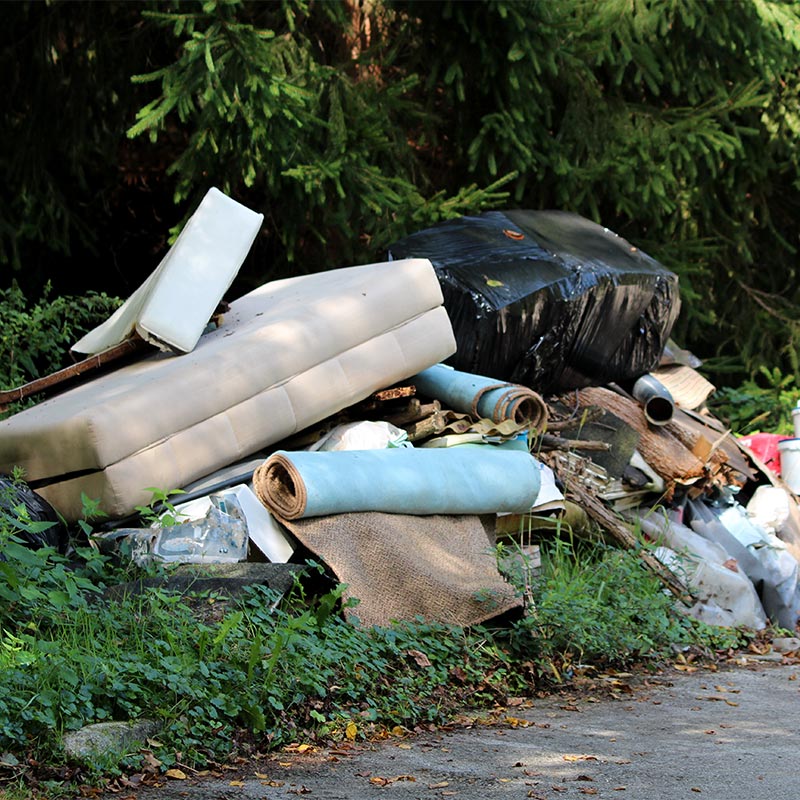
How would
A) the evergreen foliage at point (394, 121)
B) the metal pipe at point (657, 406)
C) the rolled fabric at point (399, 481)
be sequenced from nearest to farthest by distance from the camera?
the rolled fabric at point (399, 481) → the metal pipe at point (657, 406) → the evergreen foliage at point (394, 121)

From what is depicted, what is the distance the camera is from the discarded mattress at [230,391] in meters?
5.67

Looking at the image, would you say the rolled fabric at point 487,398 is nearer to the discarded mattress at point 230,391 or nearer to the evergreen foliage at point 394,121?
the discarded mattress at point 230,391

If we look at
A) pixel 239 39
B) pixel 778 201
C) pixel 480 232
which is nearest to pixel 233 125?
pixel 239 39

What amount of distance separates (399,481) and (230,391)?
1062 mm

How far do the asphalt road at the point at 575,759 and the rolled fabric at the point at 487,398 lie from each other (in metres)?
1.78

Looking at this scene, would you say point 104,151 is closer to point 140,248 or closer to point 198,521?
point 140,248

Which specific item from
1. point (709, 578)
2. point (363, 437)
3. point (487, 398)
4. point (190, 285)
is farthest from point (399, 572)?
point (709, 578)

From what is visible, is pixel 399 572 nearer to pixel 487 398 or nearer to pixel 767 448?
pixel 487 398

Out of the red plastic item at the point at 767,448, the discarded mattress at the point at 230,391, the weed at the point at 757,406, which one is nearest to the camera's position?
the discarded mattress at the point at 230,391

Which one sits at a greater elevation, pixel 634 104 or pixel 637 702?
→ pixel 634 104

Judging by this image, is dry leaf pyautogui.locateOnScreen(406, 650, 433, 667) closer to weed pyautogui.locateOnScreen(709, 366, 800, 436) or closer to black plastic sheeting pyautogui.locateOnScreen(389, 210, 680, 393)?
black plastic sheeting pyautogui.locateOnScreen(389, 210, 680, 393)

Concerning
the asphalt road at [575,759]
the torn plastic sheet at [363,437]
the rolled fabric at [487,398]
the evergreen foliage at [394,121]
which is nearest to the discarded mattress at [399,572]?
the asphalt road at [575,759]

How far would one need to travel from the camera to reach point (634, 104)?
1063 centimetres

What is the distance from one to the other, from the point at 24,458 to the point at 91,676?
2.31m
